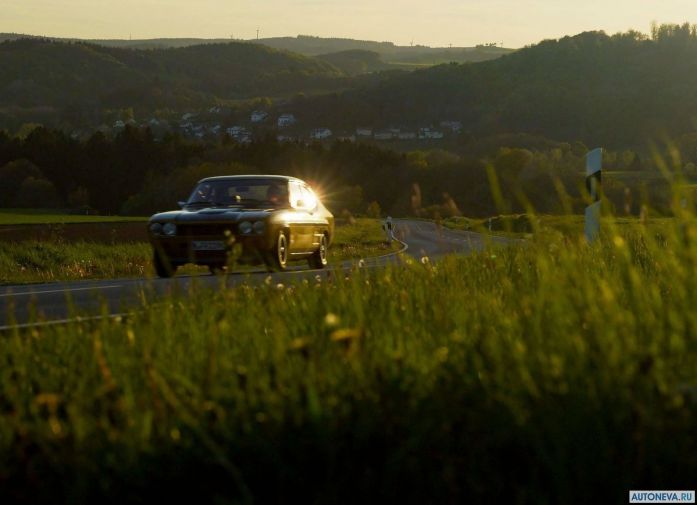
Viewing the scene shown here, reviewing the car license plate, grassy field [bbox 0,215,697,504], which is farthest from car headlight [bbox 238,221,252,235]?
grassy field [bbox 0,215,697,504]

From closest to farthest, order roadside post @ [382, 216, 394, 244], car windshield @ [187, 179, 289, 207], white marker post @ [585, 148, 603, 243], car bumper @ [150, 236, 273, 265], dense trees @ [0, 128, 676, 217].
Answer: white marker post @ [585, 148, 603, 243], car bumper @ [150, 236, 273, 265], car windshield @ [187, 179, 289, 207], roadside post @ [382, 216, 394, 244], dense trees @ [0, 128, 676, 217]

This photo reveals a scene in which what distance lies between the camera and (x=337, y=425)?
4.07m

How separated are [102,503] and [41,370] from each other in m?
1.73

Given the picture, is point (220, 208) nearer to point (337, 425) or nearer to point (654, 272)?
point (654, 272)

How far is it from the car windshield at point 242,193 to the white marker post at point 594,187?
4.68m

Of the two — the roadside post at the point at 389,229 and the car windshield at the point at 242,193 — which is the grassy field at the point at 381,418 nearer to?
the roadside post at the point at 389,229

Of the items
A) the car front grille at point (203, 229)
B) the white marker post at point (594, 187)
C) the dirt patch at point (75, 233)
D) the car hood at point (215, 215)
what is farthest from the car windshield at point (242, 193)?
the dirt patch at point (75, 233)

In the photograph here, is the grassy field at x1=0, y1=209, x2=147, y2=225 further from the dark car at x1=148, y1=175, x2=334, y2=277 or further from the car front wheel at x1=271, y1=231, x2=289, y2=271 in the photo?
the car front wheel at x1=271, y1=231, x2=289, y2=271

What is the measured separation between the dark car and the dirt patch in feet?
54.9

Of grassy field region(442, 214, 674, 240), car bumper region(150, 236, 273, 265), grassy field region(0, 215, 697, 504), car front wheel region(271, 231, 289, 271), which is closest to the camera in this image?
grassy field region(0, 215, 697, 504)

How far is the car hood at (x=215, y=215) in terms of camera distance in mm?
15570

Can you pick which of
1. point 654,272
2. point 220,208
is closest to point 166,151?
point 220,208

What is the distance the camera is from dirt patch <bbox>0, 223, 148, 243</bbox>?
1310 inches

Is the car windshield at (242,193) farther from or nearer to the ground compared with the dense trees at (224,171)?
farther from the ground
